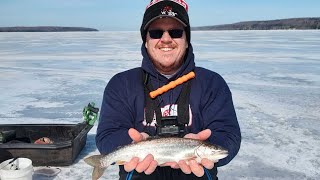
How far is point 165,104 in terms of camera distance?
2.98 meters

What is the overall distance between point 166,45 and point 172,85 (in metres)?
0.33

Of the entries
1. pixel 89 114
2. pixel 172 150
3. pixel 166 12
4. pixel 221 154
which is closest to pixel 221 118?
pixel 221 154

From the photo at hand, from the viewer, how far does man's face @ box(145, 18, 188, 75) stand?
2.94 meters

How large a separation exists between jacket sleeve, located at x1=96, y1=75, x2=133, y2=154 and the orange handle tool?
26 cm

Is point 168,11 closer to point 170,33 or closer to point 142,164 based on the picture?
point 170,33

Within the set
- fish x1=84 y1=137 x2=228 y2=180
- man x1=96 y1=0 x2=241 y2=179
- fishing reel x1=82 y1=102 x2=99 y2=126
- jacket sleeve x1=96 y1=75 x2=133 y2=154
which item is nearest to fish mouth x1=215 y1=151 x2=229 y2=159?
fish x1=84 y1=137 x2=228 y2=180

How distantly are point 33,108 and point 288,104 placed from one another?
216 inches

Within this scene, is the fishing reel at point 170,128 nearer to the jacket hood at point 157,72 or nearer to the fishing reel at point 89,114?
the jacket hood at point 157,72

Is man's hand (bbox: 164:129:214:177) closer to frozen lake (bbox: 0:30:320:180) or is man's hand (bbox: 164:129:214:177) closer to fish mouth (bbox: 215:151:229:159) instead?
fish mouth (bbox: 215:151:229:159)

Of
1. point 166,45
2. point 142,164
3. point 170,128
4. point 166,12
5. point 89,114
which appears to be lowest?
point 89,114

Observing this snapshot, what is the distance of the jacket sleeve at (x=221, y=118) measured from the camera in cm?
272

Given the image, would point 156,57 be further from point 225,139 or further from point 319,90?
point 319,90

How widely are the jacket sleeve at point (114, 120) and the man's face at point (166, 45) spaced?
373 millimetres

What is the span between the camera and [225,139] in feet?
8.90
